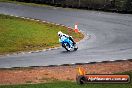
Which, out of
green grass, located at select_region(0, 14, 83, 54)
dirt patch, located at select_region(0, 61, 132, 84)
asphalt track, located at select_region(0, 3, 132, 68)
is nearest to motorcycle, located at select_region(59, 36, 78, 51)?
asphalt track, located at select_region(0, 3, 132, 68)

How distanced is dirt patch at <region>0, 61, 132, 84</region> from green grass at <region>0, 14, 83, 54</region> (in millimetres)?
6144

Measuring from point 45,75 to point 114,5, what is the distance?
28373 millimetres

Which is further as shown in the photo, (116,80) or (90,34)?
(90,34)

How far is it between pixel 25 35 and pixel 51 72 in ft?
41.0

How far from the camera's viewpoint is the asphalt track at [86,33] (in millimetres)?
28109

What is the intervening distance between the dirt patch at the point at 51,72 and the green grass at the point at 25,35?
6144 mm

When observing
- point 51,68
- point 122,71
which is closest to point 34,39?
point 51,68

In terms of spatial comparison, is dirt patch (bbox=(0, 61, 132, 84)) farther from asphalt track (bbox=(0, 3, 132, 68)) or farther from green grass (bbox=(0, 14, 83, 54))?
green grass (bbox=(0, 14, 83, 54))

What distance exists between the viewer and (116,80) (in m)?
20.5

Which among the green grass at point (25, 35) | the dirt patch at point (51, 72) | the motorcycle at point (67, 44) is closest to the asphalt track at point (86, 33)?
the motorcycle at point (67, 44)

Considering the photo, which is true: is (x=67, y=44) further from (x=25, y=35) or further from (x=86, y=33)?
(x=86, y=33)

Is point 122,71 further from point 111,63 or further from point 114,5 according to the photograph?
point 114,5

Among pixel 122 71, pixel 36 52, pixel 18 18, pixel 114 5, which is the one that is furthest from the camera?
pixel 114 5

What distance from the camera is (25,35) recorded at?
36938 millimetres
